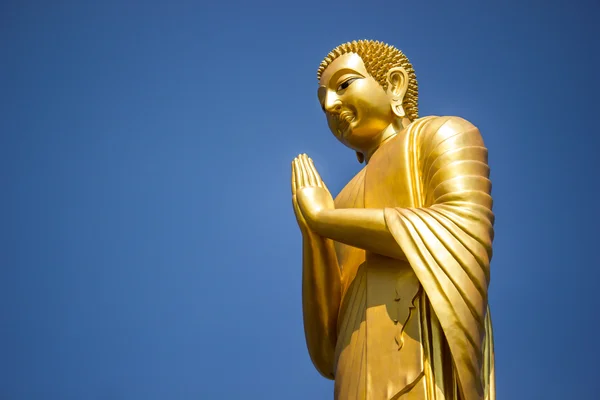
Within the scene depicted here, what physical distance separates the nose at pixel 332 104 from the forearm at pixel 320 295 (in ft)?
2.50

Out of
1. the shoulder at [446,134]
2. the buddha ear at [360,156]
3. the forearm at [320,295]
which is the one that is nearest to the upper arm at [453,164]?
the shoulder at [446,134]

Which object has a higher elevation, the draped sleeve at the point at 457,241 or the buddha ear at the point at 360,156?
the buddha ear at the point at 360,156

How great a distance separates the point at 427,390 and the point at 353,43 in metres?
2.07

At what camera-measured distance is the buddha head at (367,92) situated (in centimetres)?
421

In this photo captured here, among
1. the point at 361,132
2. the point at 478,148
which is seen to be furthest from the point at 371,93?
the point at 478,148

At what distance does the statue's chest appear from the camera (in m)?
3.74

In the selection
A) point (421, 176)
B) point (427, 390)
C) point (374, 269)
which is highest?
point (421, 176)

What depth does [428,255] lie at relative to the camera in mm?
3314

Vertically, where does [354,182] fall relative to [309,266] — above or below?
above

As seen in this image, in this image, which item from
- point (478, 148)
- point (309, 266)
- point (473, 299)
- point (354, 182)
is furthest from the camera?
point (354, 182)

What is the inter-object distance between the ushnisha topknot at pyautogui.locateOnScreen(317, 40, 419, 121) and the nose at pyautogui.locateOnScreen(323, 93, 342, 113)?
9.5 inches

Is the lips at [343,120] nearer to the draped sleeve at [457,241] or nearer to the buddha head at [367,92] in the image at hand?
the buddha head at [367,92]

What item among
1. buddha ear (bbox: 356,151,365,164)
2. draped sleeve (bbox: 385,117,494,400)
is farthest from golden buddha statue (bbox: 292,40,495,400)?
buddha ear (bbox: 356,151,365,164)

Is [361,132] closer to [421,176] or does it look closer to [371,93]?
[371,93]
